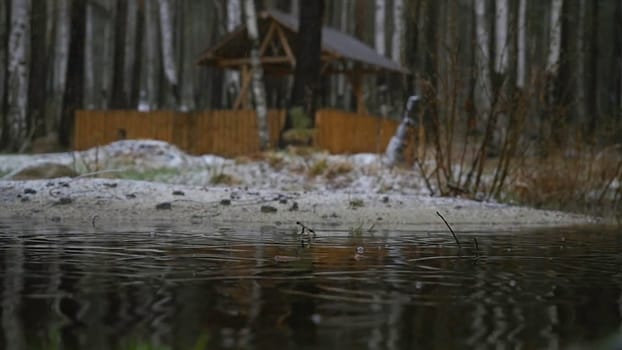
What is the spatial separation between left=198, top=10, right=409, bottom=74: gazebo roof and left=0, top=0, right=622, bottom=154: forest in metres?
1.28

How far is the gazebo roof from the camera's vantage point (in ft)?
70.3

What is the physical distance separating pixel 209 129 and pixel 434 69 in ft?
37.0

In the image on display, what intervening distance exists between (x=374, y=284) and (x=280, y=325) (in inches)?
34.6

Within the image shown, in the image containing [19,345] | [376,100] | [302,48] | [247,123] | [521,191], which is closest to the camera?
[19,345]

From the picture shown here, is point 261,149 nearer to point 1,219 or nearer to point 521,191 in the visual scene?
point 521,191

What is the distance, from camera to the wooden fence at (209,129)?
59.6 ft

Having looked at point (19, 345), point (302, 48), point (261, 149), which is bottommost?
point (19, 345)

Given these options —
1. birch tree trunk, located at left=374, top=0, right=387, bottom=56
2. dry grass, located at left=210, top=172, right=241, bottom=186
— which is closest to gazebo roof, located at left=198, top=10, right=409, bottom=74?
birch tree trunk, located at left=374, top=0, right=387, bottom=56

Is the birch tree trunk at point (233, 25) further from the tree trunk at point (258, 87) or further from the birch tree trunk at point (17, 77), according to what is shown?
the tree trunk at point (258, 87)

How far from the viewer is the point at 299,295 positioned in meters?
2.59

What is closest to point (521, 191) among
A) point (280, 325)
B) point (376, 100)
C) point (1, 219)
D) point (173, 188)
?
point (173, 188)

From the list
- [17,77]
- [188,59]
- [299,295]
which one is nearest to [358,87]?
[17,77]

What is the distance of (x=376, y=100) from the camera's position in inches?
1625

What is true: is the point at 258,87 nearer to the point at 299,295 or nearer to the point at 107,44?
the point at 299,295
